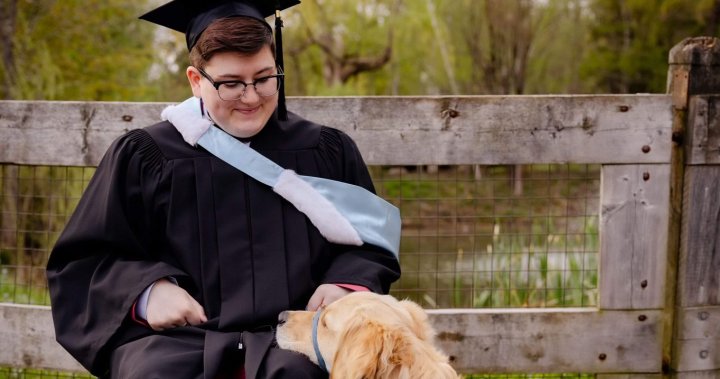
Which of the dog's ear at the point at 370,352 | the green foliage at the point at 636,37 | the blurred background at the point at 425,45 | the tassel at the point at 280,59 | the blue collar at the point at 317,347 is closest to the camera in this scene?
the dog's ear at the point at 370,352

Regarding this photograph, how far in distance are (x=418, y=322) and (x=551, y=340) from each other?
4.72 ft

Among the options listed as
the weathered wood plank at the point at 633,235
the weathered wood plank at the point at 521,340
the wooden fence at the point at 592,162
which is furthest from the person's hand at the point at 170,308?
the weathered wood plank at the point at 633,235

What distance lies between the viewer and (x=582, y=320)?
4.02 meters

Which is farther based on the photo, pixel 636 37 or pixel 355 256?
pixel 636 37

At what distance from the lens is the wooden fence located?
3883 millimetres

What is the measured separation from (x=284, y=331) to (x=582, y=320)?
1924 millimetres

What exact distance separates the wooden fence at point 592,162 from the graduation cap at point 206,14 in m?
0.74

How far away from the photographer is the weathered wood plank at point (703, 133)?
3920 mm

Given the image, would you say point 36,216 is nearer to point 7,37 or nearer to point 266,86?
point 7,37

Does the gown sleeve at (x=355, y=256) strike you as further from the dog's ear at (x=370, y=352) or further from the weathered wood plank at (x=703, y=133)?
the weathered wood plank at (x=703, y=133)

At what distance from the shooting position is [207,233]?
296 centimetres

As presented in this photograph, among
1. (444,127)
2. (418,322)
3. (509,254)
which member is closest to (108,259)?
(418,322)

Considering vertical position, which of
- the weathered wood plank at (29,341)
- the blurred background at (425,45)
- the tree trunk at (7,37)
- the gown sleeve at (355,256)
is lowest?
the weathered wood plank at (29,341)

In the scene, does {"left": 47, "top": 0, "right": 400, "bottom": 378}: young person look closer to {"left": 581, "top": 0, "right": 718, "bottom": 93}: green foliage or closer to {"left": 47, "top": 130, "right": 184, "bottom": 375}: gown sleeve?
{"left": 47, "top": 130, "right": 184, "bottom": 375}: gown sleeve
